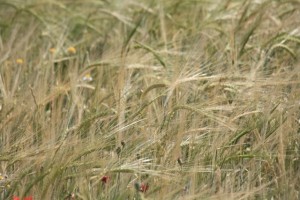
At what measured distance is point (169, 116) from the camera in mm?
3826

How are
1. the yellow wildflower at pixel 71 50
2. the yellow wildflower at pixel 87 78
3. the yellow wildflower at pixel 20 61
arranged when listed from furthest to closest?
the yellow wildflower at pixel 71 50 → the yellow wildflower at pixel 20 61 → the yellow wildflower at pixel 87 78

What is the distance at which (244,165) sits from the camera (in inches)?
144

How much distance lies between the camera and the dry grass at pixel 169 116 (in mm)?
3562

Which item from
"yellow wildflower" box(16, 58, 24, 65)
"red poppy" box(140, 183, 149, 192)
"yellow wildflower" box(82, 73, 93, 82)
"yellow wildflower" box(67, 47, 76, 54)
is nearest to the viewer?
"red poppy" box(140, 183, 149, 192)

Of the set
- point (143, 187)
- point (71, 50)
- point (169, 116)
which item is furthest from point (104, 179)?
point (71, 50)

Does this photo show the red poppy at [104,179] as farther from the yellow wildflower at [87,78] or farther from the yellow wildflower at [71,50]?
the yellow wildflower at [71,50]

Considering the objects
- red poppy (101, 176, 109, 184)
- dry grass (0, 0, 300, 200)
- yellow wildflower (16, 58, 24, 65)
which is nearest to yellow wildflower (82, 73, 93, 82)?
dry grass (0, 0, 300, 200)

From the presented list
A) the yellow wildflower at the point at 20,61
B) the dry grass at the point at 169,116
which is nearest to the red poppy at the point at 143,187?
the dry grass at the point at 169,116

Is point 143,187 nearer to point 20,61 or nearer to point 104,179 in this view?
point 104,179

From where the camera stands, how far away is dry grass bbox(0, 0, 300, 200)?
3562mm

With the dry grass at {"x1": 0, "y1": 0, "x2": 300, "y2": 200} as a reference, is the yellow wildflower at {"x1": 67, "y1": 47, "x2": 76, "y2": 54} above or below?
above

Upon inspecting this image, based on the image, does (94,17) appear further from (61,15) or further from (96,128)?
(96,128)

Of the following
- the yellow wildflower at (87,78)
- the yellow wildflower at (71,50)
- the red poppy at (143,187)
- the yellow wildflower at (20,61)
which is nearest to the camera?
the red poppy at (143,187)

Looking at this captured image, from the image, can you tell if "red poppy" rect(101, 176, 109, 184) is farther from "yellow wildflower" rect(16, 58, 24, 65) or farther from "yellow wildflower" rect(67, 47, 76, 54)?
"yellow wildflower" rect(67, 47, 76, 54)
